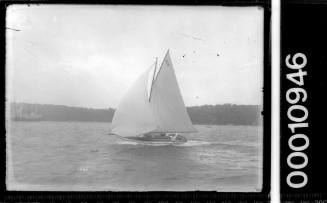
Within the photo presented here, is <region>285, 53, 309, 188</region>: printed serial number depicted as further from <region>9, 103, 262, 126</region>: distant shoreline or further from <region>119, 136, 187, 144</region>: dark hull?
<region>119, 136, 187, 144</region>: dark hull

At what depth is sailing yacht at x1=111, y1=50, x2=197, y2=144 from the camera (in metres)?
1.24

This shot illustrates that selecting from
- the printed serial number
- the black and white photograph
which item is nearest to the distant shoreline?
the black and white photograph

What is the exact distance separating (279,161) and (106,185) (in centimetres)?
63

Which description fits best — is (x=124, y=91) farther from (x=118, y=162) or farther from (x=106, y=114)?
(x=118, y=162)

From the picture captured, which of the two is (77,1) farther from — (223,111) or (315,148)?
(315,148)

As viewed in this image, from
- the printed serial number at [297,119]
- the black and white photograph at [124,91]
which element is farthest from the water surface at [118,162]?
the printed serial number at [297,119]

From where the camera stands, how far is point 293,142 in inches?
Result: 48.3

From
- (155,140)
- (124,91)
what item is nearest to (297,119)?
(155,140)

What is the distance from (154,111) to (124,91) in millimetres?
154

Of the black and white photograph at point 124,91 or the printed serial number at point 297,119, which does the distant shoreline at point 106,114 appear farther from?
the printed serial number at point 297,119

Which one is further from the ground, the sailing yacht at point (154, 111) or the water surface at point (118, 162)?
the sailing yacht at point (154, 111)

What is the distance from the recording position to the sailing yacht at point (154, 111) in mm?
1237

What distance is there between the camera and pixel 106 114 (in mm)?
1229
